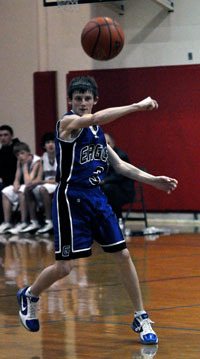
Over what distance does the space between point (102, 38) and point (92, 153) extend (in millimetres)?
5169

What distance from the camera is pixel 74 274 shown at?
9.05 metres

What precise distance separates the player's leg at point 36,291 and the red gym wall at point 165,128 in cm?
885

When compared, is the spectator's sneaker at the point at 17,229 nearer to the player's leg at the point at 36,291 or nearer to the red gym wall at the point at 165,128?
the red gym wall at the point at 165,128

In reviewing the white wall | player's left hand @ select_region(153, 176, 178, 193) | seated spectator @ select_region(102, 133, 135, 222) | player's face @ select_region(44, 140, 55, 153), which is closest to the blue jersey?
player's left hand @ select_region(153, 176, 178, 193)

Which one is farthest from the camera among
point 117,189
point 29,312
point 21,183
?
point 21,183

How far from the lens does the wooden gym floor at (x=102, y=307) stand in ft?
17.8

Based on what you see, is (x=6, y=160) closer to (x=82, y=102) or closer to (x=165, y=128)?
(x=165, y=128)

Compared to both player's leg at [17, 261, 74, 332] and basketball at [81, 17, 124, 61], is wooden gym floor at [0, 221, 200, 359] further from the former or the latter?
basketball at [81, 17, 124, 61]

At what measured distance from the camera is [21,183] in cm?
1430

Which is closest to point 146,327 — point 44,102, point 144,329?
point 144,329

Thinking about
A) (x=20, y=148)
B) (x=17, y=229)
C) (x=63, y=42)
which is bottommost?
(x=17, y=229)

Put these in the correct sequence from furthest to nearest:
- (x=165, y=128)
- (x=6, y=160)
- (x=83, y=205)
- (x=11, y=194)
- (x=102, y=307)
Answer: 1. (x=165, y=128)
2. (x=6, y=160)
3. (x=11, y=194)
4. (x=102, y=307)
5. (x=83, y=205)

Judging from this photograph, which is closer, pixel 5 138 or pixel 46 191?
pixel 46 191

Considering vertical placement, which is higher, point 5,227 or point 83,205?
point 83,205
